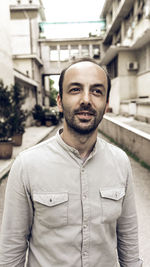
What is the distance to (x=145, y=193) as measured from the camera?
418 cm

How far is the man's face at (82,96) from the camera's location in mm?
1267

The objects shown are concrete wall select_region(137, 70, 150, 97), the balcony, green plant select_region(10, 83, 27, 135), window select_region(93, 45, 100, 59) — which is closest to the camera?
green plant select_region(10, 83, 27, 135)

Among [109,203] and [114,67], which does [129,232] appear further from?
[114,67]

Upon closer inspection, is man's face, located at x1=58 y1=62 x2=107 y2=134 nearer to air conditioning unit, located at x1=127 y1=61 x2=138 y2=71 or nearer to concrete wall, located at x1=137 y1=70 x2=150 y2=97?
concrete wall, located at x1=137 y1=70 x2=150 y2=97

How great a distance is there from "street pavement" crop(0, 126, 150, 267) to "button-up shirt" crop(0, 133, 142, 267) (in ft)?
5.06

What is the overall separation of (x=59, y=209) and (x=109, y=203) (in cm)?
32

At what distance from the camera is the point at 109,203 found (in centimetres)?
131

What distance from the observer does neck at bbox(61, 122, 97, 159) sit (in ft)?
4.34

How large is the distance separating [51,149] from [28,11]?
25260mm

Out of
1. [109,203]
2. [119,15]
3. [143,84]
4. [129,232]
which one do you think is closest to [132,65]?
[143,84]

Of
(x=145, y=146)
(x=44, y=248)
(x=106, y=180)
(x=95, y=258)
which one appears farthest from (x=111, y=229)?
(x=145, y=146)

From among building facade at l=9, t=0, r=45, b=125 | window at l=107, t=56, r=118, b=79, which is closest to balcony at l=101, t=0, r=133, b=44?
window at l=107, t=56, r=118, b=79

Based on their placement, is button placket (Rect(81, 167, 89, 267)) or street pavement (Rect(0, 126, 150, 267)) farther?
street pavement (Rect(0, 126, 150, 267))

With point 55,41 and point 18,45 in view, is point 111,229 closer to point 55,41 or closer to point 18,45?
point 18,45
